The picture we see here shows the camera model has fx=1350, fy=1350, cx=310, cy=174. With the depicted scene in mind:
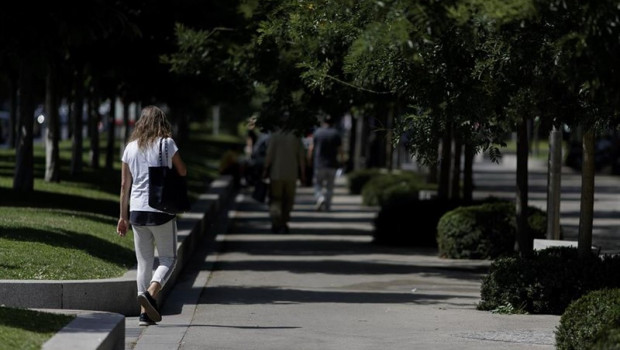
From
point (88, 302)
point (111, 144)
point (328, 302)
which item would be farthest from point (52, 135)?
point (88, 302)

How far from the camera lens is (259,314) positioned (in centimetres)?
1196

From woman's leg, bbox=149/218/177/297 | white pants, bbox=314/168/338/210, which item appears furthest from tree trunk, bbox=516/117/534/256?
white pants, bbox=314/168/338/210

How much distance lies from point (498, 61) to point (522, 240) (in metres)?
5.70

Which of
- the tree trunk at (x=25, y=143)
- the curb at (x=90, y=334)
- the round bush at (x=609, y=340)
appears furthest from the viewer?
the tree trunk at (x=25, y=143)

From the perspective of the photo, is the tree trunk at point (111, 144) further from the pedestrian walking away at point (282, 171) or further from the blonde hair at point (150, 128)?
the blonde hair at point (150, 128)

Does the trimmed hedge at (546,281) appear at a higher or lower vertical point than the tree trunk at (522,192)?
lower

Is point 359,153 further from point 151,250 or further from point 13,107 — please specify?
point 151,250

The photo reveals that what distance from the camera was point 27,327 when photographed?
8.34m

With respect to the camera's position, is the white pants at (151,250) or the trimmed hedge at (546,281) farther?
the trimmed hedge at (546,281)

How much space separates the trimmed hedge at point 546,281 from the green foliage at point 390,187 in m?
11.9

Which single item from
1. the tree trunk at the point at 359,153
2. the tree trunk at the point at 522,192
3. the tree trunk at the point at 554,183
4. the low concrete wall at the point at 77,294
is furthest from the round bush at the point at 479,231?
the tree trunk at the point at 359,153

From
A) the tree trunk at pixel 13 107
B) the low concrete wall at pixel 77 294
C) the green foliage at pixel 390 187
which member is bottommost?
the low concrete wall at pixel 77 294

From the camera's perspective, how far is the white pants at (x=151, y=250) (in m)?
10.6

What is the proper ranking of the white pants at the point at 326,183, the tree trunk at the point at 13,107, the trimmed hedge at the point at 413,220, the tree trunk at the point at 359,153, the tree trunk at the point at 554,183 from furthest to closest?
the tree trunk at the point at 359,153, the tree trunk at the point at 13,107, the white pants at the point at 326,183, the trimmed hedge at the point at 413,220, the tree trunk at the point at 554,183
